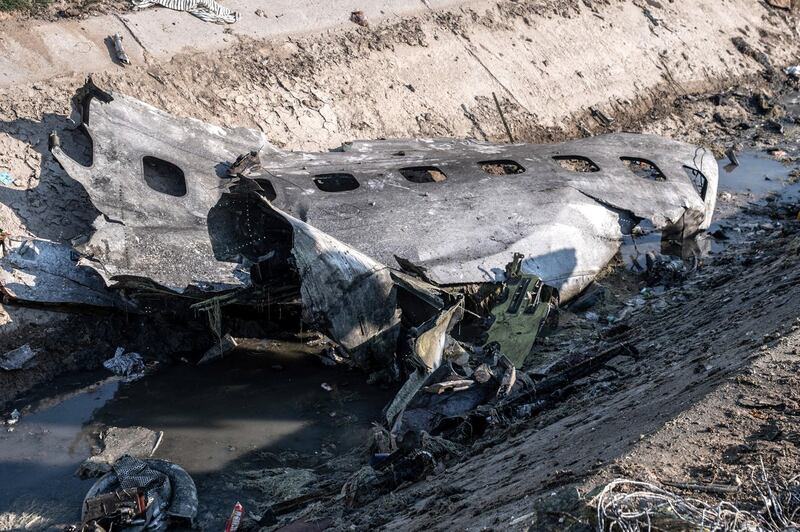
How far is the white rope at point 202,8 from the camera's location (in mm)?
13539

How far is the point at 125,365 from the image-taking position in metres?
9.34

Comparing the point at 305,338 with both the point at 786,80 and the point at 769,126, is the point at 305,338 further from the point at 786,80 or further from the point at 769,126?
the point at 786,80

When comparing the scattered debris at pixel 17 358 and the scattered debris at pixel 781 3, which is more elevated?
the scattered debris at pixel 17 358

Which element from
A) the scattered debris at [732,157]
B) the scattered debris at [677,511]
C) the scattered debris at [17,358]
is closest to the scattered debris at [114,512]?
the scattered debris at [17,358]

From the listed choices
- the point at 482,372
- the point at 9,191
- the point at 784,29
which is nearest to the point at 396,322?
the point at 482,372

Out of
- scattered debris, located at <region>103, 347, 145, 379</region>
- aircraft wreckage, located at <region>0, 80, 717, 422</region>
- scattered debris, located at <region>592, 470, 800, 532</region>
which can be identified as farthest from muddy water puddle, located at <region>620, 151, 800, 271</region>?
scattered debris, located at <region>592, 470, 800, 532</region>

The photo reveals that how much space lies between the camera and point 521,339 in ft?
30.8

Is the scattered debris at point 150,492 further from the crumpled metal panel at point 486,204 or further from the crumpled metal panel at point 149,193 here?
the crumpled metal panel at point 486,204

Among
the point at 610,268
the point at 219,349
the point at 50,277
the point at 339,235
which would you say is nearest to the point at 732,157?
the point at 610,268

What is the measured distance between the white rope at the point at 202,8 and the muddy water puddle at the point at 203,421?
644 centimetres

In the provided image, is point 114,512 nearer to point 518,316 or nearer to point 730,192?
point 518,316

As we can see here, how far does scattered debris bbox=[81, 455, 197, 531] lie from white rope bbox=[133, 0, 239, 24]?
27.1 feet

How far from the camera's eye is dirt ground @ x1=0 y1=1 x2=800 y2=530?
5812 millimetres

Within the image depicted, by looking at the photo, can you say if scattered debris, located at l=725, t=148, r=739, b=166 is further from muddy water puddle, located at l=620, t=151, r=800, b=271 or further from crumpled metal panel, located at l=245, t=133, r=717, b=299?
crumpled metal panel, located at l=245, t=133, r=717, b=299
